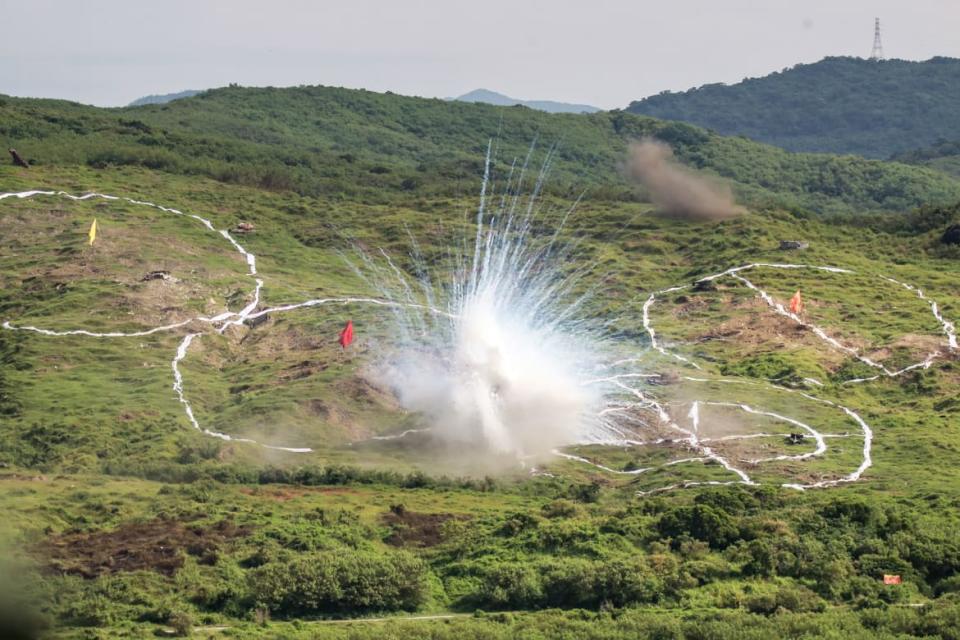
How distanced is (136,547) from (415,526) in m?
7.92

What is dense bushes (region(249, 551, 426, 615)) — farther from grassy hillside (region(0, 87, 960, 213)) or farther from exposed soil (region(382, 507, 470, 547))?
grassy hillside (region(0, 87, 960, 213))

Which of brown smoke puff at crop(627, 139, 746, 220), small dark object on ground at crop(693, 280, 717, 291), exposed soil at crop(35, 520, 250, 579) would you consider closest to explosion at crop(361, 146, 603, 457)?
small dark object on ground at crop(693, 280, 717, 291)

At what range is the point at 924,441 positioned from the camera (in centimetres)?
5025

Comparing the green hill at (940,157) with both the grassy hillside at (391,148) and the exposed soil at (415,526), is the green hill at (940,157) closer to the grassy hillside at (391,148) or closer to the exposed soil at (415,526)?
the grassy hillside at (391,148)

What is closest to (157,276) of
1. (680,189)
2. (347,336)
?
(347,336)

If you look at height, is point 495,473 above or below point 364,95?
below

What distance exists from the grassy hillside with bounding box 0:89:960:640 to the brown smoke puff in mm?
1585

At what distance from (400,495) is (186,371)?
47.4 ft

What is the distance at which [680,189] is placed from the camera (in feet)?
291

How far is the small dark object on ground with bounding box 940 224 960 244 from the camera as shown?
81.2 m

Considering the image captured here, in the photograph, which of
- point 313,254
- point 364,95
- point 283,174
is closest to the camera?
point 313,254

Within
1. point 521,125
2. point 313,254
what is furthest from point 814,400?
point 521,125

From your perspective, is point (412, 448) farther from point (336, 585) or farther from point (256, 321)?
point (256, 321)

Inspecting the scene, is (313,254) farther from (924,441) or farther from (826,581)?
(826,581)
